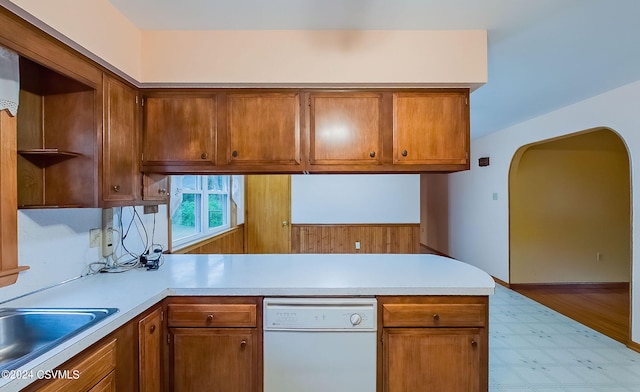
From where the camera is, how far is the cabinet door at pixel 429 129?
74.9 inches

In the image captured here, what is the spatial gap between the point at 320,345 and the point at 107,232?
154 cm

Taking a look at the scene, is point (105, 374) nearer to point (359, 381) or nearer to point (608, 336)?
point (359, 381)

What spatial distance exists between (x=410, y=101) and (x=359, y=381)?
5.54 ft

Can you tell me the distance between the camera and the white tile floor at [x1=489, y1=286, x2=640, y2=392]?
2.14m

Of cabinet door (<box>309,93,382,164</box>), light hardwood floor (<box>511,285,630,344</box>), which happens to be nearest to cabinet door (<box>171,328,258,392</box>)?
cabinet door (<box>309,93,382,164</box>)

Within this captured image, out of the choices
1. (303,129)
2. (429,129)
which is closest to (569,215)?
(429,129)

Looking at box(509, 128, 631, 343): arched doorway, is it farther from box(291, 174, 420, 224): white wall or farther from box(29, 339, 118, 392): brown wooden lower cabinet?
box(29, 339, 118, 392): brown wooden lower cabinet

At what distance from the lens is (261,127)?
75.7 inches

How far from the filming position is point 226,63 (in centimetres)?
187

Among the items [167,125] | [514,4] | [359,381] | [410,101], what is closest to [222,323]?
[359,381]

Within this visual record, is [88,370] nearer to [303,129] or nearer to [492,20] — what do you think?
[303,129]

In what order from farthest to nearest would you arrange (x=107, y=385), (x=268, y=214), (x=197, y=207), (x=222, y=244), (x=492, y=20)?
(x=268, y=214)
(x=222, y=244)
(x=197, y=207)
(x=492, y=20)
(x=107, y=385)

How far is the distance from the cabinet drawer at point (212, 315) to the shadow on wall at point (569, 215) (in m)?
3.99

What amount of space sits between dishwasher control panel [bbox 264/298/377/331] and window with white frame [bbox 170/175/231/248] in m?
1.58
